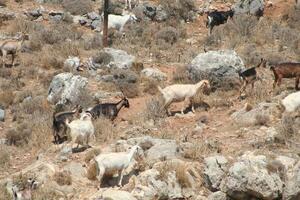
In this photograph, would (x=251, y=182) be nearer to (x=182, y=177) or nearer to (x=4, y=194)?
(x=182, y=177)

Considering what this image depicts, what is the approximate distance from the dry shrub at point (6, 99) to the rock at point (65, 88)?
1.31 m

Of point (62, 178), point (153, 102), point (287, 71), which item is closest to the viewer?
point (62, 178)

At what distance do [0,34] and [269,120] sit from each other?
16.6 m

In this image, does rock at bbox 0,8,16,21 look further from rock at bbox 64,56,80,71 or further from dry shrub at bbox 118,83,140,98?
dry shrub at bbox 118,83,140,98

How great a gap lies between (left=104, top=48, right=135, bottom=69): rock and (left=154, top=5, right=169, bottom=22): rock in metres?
7.81

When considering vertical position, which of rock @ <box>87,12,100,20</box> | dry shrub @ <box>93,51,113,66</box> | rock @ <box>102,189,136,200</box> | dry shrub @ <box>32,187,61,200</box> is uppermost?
rock @ <box>87,12,100,20</box>

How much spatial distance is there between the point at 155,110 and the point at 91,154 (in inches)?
153

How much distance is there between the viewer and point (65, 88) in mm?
19969

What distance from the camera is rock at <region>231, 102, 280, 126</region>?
16031 millimetres

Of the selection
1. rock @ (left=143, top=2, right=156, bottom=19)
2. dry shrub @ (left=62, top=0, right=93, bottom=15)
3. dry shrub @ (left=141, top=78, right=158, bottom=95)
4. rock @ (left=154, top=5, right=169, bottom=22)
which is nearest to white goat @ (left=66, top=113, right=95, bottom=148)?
dry shrub @ (left=141, top=78, right=158, bottom=95)

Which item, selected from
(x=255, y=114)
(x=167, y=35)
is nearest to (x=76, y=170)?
(x=255, y=114)

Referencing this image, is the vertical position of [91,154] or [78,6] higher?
[78,6]

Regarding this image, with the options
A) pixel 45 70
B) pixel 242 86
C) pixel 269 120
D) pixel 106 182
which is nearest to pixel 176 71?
pixel 242 86

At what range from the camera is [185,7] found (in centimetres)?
3250
